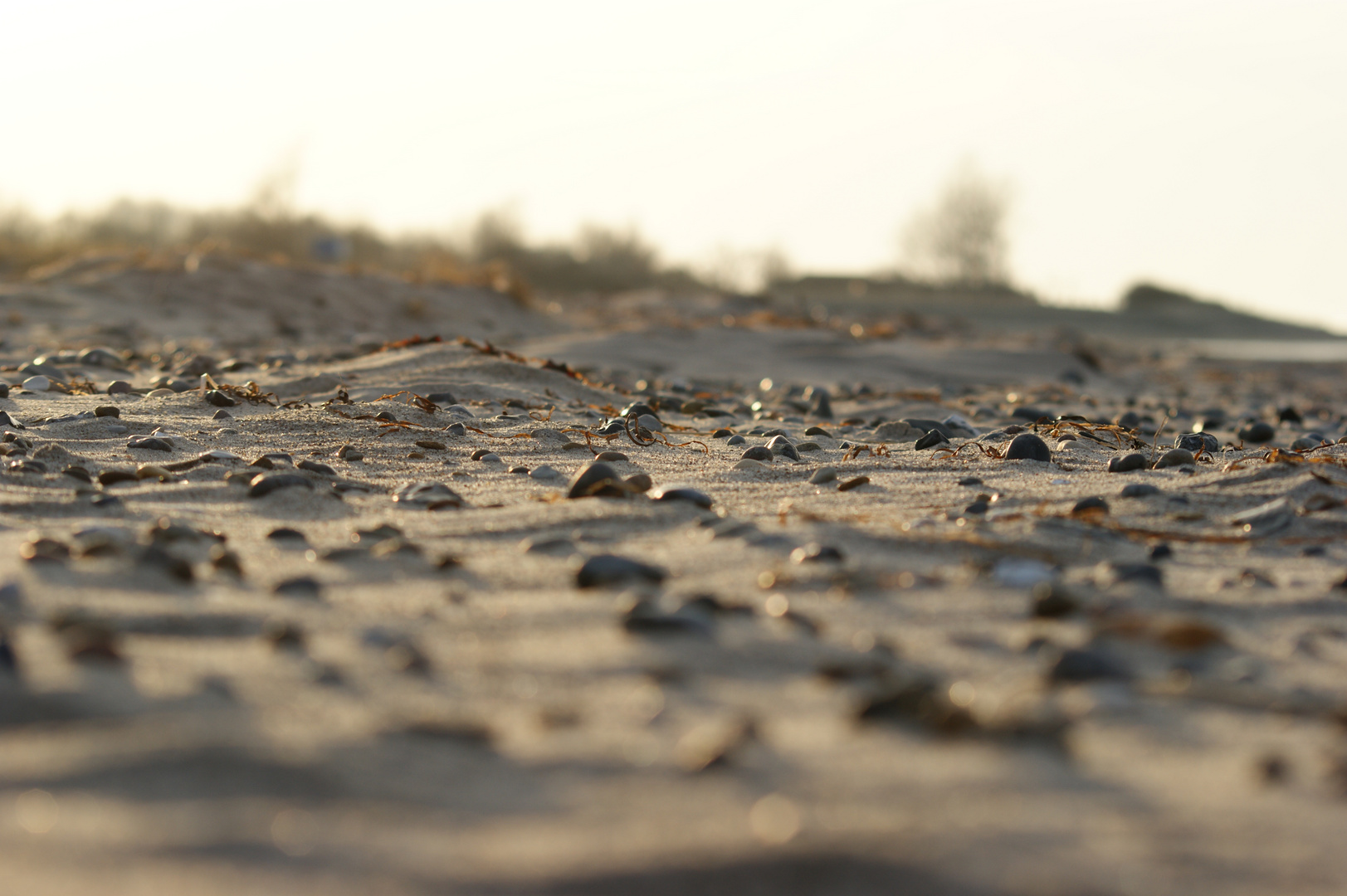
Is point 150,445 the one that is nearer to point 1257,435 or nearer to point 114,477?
point 114,477

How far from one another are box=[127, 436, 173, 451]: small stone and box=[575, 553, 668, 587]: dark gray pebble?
176 cm

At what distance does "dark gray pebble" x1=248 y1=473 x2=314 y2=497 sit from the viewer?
2.50m

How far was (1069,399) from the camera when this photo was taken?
18.9 feet

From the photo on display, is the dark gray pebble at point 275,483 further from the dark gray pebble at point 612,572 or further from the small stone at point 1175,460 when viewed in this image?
the small stone at point 1175,460

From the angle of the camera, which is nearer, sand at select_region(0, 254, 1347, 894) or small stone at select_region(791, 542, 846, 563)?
sand at select_region(0, 254, 1347, 894)

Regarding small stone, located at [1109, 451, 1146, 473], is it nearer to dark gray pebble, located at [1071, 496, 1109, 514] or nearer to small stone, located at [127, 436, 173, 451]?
dark gray pebble, located at [1071, 496, 1109, 514]

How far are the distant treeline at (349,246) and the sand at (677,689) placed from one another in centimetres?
912

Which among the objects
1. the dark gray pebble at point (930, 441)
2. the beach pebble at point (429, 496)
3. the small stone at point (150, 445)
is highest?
the dark gray pebble at point (930, 441)

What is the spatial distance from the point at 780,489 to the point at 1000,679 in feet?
4.46

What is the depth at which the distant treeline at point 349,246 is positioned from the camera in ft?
39.3

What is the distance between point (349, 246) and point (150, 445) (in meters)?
18.3

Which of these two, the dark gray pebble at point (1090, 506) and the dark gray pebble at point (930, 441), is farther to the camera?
the dark gray pebble at point (930, 441)

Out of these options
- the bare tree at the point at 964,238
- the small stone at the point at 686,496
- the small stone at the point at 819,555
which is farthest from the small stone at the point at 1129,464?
the bare tree at the point at 964,238

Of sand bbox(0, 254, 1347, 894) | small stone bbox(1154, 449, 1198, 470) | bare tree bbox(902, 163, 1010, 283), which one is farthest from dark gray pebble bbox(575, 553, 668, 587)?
bare tree bbox(902, 163, 1010, 283)
